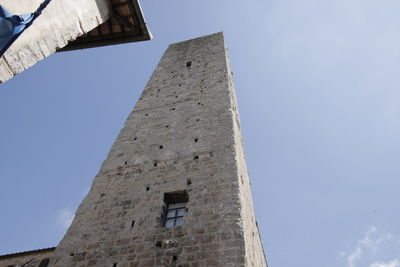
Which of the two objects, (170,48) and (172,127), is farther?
(170,48)

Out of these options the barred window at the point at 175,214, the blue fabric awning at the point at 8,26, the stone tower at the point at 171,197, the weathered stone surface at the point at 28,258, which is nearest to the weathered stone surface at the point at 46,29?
the blue fabric awning at the point at 8,26

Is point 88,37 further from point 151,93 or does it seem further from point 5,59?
point 151,93

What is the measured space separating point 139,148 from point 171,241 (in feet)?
10.3

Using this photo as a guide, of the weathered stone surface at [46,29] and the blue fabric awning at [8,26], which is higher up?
the weathered stone surface at [46,29]

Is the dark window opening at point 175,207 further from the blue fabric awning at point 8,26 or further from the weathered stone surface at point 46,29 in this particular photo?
the blue fabric awning at point 8,26

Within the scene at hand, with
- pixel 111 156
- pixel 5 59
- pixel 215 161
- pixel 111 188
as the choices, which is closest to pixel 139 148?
pixel 111 156

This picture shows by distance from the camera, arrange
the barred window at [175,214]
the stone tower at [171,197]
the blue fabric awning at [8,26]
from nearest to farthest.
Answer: the blue fabric awning at [8,26]
the stone tower at [171,197]
the barred window at [175,214]

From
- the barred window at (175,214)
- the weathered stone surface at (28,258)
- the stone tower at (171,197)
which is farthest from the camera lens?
the weathered stone surface at (28,258)

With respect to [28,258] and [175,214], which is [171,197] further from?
[28,258]

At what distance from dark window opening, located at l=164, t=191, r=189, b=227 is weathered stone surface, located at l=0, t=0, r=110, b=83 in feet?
10.6

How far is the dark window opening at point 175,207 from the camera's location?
19.5ft

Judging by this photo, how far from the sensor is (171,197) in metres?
6.45

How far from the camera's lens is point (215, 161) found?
6895mm

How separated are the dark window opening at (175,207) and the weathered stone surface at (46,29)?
10.6 ft
